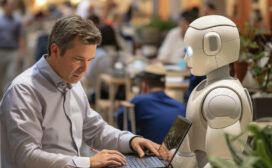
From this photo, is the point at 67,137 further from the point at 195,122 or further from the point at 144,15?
the point at 144,15

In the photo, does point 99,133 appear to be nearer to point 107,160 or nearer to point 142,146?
point 142,146

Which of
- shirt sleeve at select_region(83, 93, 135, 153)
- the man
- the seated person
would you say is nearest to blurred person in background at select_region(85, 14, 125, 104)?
the seated person

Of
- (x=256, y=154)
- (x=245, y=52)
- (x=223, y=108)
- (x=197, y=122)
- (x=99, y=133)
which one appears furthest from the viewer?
(x=245, y=52)

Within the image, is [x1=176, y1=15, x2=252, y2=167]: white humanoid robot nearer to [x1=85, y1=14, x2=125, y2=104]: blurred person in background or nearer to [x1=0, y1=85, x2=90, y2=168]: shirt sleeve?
[x1=0, y1=85, x2=90, y2=168]: shirt sleeve

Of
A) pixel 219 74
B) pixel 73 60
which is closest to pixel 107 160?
pixel 73 60

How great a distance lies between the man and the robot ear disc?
17.8 inches

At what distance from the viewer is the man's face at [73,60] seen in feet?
7.56

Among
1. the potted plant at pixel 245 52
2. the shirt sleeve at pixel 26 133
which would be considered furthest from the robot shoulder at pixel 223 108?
the potted plant at pixel 245 52

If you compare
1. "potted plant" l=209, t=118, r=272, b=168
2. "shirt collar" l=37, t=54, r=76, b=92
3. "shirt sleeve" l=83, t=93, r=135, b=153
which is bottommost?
"shirt sleeve" l=83, t=93, r=135, b=153

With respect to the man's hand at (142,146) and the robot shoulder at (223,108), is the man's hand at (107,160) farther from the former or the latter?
the robot shoulder at (223,108)

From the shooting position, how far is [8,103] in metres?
2.31

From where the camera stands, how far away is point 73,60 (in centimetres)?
232

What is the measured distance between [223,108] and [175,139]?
0.25 metres

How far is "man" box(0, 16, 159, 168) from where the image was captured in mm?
2219
